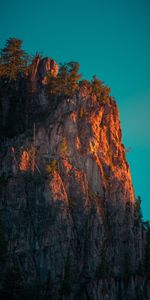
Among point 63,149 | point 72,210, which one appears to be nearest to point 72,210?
point 72,210

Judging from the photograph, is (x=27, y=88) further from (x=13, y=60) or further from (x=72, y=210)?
(x=72, y=210)

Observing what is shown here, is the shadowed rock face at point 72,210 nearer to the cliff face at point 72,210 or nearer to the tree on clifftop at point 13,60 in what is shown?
the cliff face at point 72,210

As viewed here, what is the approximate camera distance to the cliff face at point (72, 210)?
12756 centimetres

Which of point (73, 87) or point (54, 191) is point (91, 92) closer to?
point (73, 87)

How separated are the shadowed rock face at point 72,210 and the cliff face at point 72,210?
6.9 inches

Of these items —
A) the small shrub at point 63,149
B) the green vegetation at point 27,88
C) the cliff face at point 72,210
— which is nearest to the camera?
the cliff face at point 72,210

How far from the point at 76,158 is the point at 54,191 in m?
10.9

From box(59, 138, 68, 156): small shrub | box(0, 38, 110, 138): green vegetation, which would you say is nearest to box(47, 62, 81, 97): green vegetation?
box(0, 38, 110, 138): green vegetation

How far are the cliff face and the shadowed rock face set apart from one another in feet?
0.58

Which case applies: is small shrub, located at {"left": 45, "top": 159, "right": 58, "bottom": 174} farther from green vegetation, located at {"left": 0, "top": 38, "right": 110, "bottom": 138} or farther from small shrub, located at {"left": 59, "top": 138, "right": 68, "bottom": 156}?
green vegetation, located at {"left": 0, "top": 38, "right": 110, "bottom": 138}

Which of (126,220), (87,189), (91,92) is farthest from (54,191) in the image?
(91,92)

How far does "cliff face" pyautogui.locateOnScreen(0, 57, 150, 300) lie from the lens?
128m

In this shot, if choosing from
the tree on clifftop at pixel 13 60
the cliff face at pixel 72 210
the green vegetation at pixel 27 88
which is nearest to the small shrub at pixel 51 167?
the cliff face at pixel 72 210

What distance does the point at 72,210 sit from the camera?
133875mm
